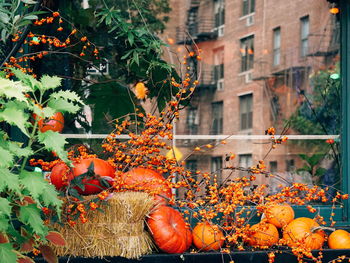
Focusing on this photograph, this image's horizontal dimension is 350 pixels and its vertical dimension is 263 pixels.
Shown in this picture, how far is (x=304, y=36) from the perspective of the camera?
5.63 m

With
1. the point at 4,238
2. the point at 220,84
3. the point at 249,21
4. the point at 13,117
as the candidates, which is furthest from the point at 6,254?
the point at 249,21

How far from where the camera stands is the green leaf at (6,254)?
360cm

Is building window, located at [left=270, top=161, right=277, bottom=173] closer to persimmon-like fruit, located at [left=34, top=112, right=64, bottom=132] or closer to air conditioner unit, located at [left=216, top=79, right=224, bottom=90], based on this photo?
air conditioner unit, located at [left=216, top=79, right=224, bottom=90]

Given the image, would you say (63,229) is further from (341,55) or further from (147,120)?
(341,55)

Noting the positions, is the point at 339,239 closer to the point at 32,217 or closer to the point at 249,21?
the point at 249,21

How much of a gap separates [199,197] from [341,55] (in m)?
1.55

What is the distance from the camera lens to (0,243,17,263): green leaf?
3596 millimetres

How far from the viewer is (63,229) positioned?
15.2 ft

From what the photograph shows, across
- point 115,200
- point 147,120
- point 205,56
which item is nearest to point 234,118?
point 205,56

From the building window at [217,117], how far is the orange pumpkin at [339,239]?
1058 mm

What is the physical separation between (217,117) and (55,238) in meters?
1.69

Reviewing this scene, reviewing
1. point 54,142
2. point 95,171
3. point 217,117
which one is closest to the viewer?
point 54,142

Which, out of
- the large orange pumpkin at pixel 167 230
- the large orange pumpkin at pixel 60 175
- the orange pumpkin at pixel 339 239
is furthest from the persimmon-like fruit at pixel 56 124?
the orange pumpkin at pixel 339 239

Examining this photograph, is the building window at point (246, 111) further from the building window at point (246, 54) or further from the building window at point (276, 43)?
the building window at point (276, 43)
